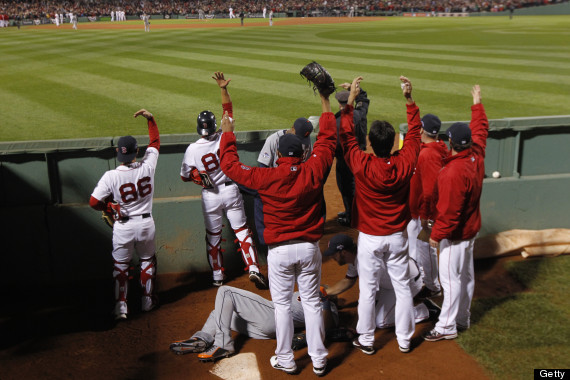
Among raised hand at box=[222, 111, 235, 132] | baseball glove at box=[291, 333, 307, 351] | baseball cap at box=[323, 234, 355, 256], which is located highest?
raised hand at box=[222, 111, 235, 132]

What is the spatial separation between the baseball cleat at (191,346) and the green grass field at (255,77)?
7435mm

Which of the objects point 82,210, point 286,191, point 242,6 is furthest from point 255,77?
point 242,6

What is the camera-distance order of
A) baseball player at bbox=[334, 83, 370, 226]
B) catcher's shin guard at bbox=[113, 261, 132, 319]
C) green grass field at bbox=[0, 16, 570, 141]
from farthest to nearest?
green grass field at bbox=[0, 16, 570, 141]
baseball player at bbox=[334, 83, 370, 226]
catcher's shin guard at bbox=[113, 261, 132, 319]

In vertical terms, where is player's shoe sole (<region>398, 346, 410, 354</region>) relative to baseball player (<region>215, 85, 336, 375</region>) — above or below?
below

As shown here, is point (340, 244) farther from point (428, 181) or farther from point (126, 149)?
point (126, 149)

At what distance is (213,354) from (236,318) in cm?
45

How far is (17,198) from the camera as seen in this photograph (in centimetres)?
593

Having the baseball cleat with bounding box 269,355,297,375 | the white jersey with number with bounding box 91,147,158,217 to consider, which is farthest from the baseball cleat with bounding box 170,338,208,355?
the white jersey with number with bounding box 91,147,158,217

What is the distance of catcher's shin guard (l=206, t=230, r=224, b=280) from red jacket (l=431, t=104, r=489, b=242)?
2426mm

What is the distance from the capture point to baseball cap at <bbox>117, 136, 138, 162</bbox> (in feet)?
16.4

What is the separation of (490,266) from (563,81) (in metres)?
11.6

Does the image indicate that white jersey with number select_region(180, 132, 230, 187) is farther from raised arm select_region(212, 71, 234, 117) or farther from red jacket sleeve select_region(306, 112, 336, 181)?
red jacket sleeve select_region(306, 112, 336, 181)

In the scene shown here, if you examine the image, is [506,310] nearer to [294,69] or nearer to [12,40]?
[294,69]

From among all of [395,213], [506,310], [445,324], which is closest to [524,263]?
[506,310]
